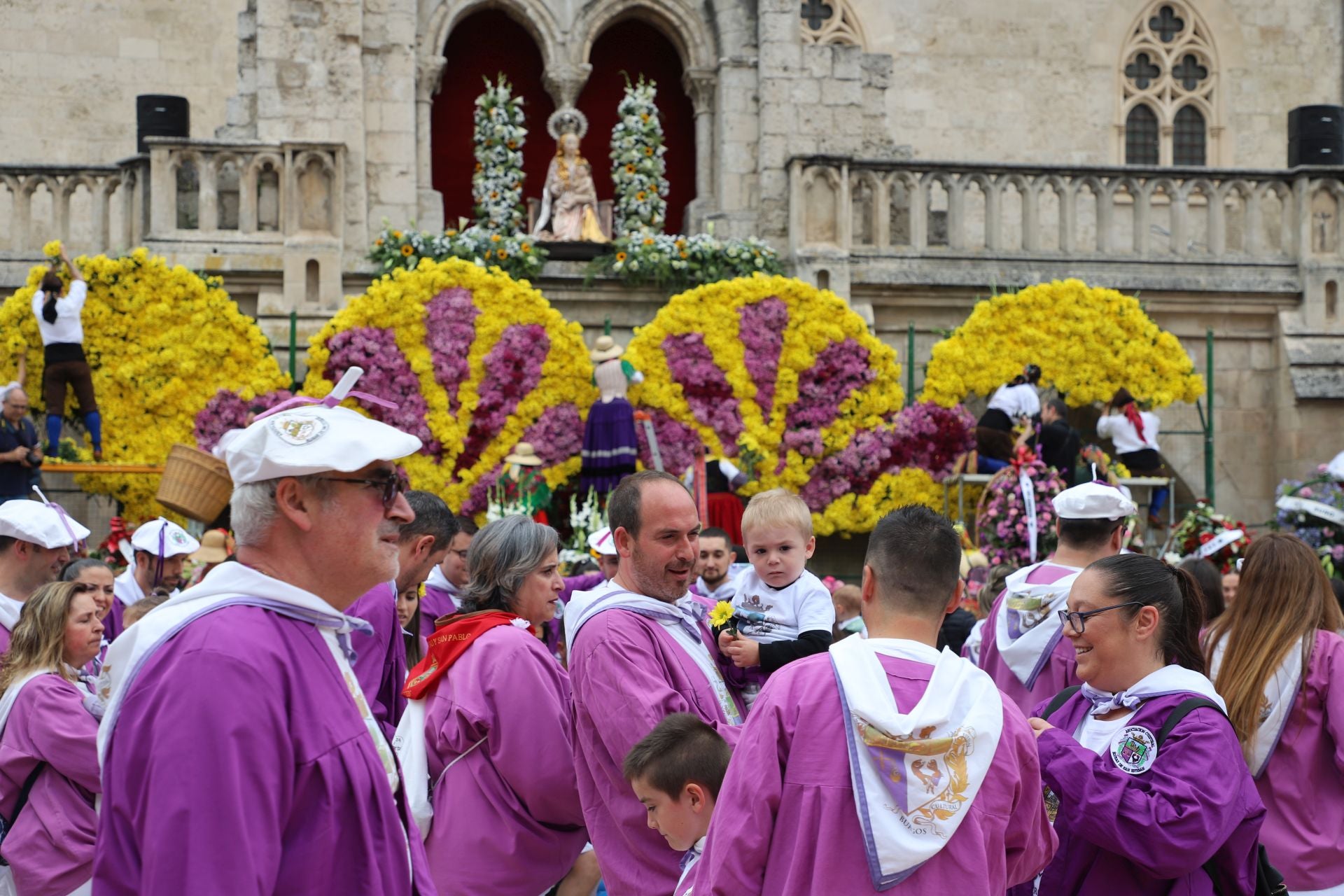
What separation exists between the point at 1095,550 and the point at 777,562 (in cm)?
101

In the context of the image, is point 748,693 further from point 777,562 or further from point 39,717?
point 39,717

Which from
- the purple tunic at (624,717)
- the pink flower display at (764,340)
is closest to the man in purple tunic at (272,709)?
the purple tunic at (624,717)

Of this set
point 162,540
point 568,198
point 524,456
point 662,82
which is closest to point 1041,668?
point 162,540

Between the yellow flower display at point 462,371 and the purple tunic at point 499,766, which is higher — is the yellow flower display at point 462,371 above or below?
above

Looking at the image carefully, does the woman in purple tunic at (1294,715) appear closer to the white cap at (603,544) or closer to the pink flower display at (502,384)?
the white cap at (603,544)

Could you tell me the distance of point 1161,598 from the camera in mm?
3883

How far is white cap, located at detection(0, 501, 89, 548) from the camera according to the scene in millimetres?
5695

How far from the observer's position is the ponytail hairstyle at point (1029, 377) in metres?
14.0

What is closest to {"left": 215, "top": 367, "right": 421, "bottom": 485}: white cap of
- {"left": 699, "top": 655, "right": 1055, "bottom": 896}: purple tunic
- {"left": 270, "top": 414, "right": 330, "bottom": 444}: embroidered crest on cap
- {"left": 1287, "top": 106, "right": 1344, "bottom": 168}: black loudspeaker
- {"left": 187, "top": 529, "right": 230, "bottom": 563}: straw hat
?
{"left": 270, "top": 414, "right": 330, "bottom": 444}: embroidered crest on cap

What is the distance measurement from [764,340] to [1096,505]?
9527mm

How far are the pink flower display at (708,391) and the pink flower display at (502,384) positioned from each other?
1230 millimetres

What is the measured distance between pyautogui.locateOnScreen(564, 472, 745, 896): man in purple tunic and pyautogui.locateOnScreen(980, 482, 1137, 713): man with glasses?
3.27ft

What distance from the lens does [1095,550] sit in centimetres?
488

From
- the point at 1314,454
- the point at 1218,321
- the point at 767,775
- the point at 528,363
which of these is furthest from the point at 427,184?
the point at 767,775
